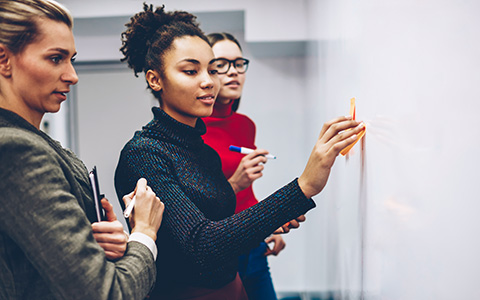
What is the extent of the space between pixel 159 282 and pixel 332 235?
955 millimetres

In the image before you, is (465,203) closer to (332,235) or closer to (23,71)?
(23,71)

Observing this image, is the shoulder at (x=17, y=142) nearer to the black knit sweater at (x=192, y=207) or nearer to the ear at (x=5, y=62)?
the ear at (x=5, y=62)

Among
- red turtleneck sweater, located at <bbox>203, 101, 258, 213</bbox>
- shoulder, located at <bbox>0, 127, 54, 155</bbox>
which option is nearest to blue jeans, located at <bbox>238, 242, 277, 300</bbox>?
red turtleneck sweater, located at <bbox>203, 101, 258, 213</bbox>

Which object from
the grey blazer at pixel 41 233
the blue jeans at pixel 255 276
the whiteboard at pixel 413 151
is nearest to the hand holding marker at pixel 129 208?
the grey blazer at pixel 41 233

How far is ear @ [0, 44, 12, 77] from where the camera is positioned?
27.4 inches

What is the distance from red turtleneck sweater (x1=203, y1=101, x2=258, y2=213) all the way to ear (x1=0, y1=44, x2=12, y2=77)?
0.95m

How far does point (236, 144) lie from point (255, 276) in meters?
0.51

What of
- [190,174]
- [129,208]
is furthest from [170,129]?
[129,208]

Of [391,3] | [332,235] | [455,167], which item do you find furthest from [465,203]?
[332,235]

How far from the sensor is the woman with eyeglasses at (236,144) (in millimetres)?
1549

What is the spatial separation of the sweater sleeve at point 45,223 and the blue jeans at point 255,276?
0.99 metres

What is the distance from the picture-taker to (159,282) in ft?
3.42

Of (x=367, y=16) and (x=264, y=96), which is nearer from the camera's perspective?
(x=367, y=16)

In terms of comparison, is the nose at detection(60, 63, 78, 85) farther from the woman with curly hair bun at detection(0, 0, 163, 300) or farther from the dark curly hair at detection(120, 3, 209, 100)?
the dark curly hair at detection(120, 3, 209, 100)
